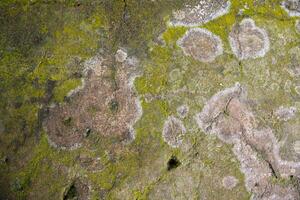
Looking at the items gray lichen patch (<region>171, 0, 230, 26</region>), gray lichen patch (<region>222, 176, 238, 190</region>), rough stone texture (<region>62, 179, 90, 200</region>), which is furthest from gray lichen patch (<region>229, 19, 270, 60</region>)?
rough stone texture (<region>62, 179, 90, 200</region>)

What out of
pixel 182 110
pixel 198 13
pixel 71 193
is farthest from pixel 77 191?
pixel 198 13

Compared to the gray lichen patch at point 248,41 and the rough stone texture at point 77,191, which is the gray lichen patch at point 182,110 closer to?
the gray lichen patch at point 248,41

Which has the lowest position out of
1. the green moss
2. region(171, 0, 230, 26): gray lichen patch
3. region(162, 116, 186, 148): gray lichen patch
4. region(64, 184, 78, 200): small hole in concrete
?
region(64, 184, 78, 200): small hole in concrete

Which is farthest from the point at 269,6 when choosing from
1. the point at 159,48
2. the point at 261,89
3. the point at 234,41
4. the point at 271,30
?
the point at 159,48

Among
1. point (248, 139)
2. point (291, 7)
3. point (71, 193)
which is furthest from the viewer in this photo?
point (291, 7)

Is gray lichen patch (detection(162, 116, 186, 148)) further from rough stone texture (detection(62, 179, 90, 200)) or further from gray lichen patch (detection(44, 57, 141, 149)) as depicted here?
rough stone texture (detection(62, 179, 90, 200))

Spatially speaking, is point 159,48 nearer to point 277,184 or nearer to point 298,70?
point 298,70

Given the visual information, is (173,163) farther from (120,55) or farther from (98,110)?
(120,55)
